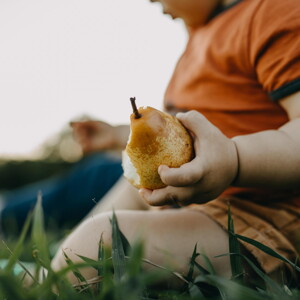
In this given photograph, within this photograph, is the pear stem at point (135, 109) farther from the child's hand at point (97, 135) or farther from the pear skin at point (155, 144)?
the child's hand at point (97, 135)

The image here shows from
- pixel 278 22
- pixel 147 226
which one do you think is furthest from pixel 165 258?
pixel 278 22

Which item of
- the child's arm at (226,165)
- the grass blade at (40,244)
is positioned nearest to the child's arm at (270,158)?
the child's arm at (226,165)

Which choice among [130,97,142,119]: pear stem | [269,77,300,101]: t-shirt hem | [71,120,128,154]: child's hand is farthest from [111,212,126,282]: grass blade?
[71,120,128,154]: child's hand

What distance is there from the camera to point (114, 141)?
1.47m

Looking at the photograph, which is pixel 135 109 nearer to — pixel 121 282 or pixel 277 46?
pixel 121 282

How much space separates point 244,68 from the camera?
1.05 m

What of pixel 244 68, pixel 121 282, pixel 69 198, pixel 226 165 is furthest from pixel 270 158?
pixel 69 198

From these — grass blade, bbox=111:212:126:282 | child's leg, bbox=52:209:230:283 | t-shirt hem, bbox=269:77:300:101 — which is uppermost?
grass blade, bbox=111:212:126:282

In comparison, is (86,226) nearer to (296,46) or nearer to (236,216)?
(236,216)

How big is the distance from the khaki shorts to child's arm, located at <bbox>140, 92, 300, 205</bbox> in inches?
5.0

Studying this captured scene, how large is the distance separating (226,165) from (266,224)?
0.29m

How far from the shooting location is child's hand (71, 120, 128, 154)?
1425 mm

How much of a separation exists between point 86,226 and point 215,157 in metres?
0.37

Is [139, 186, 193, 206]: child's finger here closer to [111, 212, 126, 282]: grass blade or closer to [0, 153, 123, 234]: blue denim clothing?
[111, 212, 126, 282]: grass blade
